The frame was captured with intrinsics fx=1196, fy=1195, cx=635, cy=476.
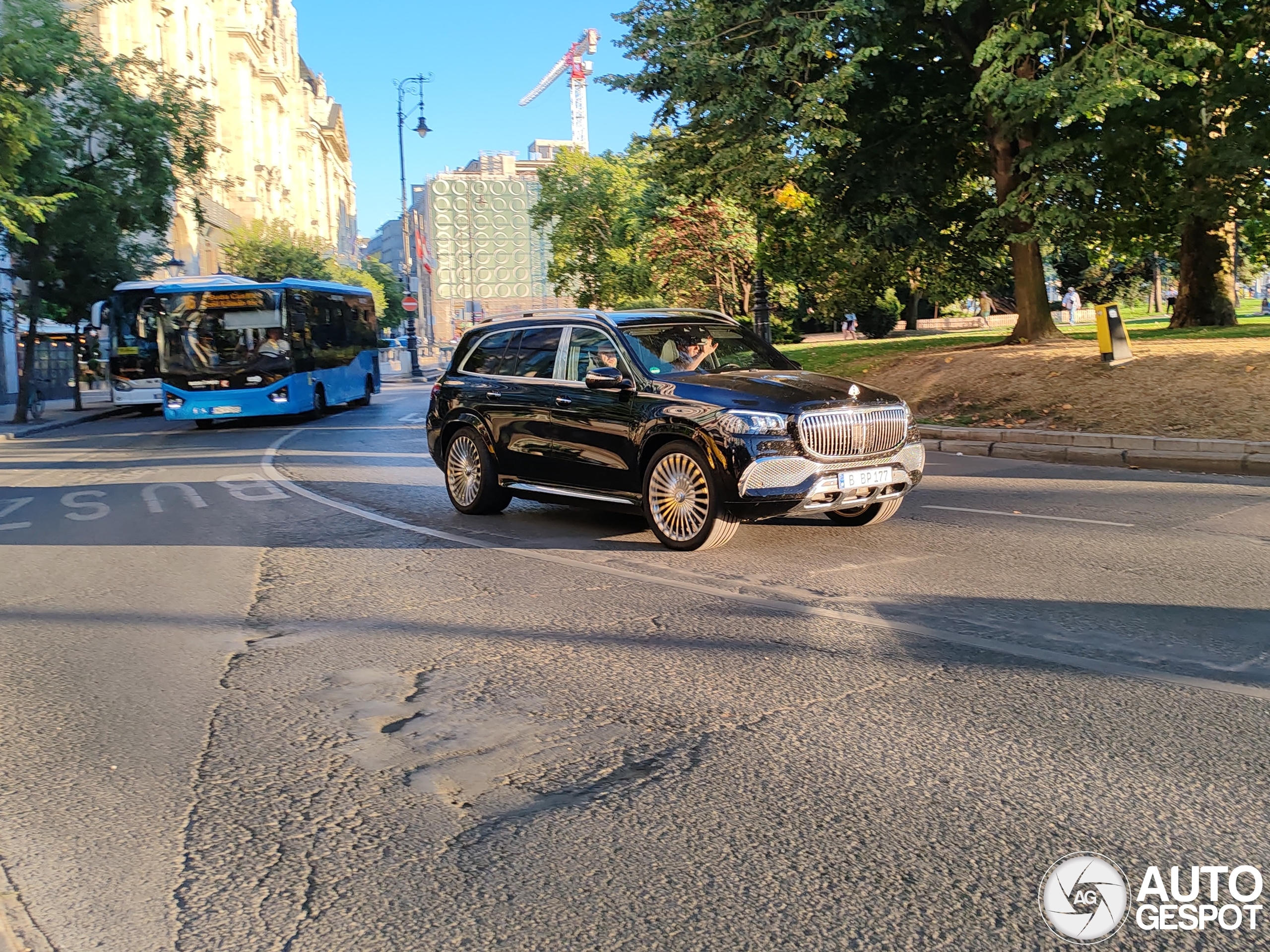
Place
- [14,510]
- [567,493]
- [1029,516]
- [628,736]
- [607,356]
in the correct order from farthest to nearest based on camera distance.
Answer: [14,510] < [1029,516] < [567,493] < [607,356] < [628,736]

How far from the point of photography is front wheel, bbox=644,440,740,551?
853 centimetres

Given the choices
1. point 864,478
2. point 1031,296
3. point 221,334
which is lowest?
point 864,478

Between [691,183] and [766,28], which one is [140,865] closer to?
[766,28]

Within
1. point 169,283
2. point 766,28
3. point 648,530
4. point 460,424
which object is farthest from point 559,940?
point 169,283

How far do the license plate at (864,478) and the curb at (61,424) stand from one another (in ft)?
71.3

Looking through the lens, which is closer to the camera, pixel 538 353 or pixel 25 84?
pixel 538 353

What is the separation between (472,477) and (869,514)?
364 cm

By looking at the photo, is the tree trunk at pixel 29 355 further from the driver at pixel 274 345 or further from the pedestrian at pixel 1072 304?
the pedestrian at pixel 1072 304

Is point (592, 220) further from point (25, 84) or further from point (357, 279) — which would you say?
point (357, 279)

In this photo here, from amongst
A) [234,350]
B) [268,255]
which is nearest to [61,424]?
[234,350]

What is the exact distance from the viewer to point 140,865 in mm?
3715

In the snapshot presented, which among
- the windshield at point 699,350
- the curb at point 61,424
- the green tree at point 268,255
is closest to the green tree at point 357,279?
the green tree at point 268,255

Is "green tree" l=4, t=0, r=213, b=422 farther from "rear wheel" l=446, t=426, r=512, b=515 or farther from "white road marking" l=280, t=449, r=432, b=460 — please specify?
"rear wheel" l=446, t=426, r=512, b=515

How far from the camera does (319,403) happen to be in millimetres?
28219
